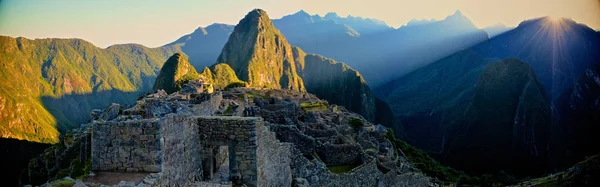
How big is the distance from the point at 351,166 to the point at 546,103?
4089 inches

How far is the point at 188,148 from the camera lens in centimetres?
903

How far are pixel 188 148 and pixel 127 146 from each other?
1528 millimetres

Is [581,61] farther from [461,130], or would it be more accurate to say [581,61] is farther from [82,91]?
[82,91]

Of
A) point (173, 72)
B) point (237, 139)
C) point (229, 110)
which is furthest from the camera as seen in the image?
point (173, 72)

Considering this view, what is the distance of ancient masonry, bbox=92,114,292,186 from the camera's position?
7652 millimetres

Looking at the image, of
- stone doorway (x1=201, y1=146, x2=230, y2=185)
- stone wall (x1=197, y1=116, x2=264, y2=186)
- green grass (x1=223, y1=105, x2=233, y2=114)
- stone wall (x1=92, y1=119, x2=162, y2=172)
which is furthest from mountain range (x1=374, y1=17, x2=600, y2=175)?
stone wall (x1=92, y1=119, x2=162, y2=172)

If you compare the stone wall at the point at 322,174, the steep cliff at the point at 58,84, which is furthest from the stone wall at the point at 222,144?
the steep cliff at the point at 58,84

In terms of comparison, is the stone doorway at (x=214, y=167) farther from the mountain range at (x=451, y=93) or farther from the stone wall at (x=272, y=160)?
the mountain range at (x=451, y=93)

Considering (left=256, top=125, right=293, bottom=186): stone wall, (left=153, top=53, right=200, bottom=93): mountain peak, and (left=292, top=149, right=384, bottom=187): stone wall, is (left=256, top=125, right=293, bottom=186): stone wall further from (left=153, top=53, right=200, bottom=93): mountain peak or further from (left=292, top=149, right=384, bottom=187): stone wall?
(left=153, top=53, right=200, bottom=93): mountain peak

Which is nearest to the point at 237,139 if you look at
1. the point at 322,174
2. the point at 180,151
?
the point at 180,151

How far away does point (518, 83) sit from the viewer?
384 feet

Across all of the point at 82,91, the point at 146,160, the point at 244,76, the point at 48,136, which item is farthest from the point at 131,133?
the point at 244,76

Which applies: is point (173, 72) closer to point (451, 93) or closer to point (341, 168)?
point (341, 168)

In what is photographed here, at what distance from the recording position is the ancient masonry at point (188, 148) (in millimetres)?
7652
